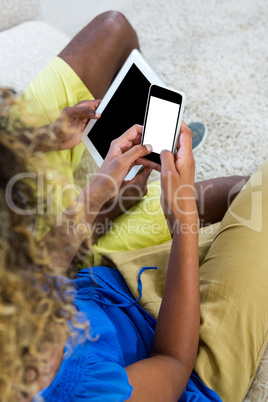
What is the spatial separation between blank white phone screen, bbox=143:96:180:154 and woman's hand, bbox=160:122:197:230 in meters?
0.06

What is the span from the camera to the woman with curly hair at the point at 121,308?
471mm

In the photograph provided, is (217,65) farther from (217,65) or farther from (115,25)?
(115,25)

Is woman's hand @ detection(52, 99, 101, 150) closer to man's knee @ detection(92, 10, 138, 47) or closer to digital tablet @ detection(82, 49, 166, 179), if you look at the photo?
digital tablet @ detection(82, 49, 166, 179)

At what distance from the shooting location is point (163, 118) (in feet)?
2.49

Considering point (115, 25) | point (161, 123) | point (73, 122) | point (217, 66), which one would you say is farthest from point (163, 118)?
point (217, 66)

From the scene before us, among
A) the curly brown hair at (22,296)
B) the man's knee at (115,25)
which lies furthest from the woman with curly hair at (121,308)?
the man's knee at (115,25)

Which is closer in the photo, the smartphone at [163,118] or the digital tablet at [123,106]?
the smartphone at [163,118]

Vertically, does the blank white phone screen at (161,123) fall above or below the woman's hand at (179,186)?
above

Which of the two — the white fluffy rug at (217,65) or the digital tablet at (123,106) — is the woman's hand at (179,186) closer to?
the digital tablet at (123,106)

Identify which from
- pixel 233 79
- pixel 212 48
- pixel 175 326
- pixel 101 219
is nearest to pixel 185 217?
pixel 175 326

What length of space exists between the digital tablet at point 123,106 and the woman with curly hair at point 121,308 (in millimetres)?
106

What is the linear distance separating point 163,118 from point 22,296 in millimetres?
432

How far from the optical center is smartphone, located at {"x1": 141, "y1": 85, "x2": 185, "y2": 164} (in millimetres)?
755

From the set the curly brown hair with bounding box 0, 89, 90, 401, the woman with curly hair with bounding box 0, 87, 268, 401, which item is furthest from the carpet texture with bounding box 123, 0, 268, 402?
the curly brown hair with bounding box 0, 89, 90, 401
